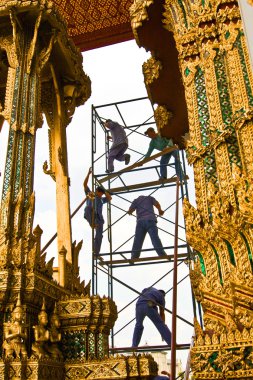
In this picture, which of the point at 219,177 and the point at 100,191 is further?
the point at 100,191

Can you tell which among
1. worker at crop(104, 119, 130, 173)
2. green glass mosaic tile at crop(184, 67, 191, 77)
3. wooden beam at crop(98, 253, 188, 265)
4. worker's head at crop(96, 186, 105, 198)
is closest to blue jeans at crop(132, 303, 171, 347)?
wooden beam at crop(98, 253, 188, 265)

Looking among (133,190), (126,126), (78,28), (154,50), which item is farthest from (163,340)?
(78,28)

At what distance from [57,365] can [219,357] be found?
1.95 meters

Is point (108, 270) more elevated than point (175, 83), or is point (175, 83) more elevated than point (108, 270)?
point (175, 83)

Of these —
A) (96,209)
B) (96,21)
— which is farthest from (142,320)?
(96,21)

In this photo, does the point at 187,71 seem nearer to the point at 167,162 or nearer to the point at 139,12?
the point at 139,12

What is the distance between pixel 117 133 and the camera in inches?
321

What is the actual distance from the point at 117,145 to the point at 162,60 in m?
3.16

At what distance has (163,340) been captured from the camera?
18.5 feet

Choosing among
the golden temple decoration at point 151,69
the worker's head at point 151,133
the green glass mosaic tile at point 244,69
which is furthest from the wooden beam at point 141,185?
the green glass mosaic tile at point 244,69

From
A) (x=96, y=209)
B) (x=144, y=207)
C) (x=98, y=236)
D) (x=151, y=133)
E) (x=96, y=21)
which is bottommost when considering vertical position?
(x=98, y=236)

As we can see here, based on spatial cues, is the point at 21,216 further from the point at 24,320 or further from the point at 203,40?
the point at 203,40

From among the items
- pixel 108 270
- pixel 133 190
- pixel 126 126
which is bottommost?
pixel 108 270

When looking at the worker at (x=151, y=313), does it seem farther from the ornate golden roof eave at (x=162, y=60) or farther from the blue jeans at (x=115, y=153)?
the blue jeans at (x=115, y=153)
